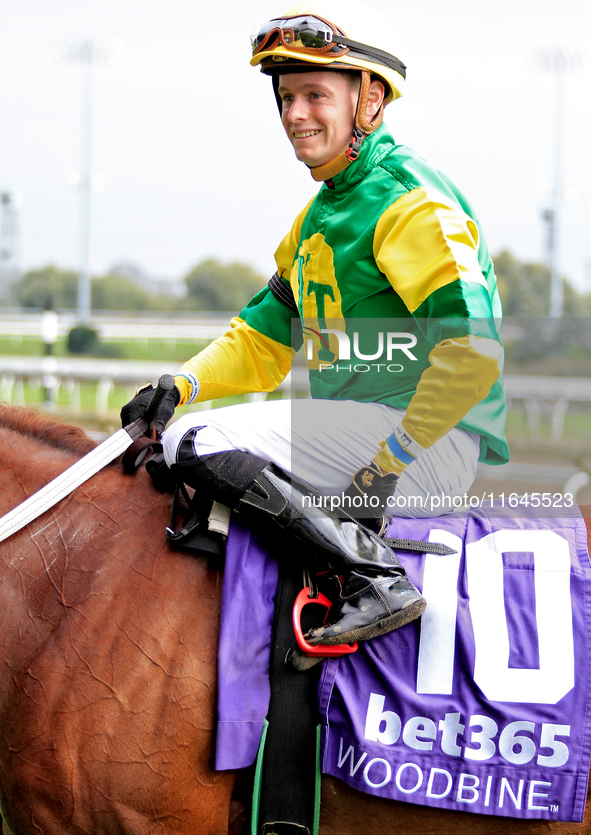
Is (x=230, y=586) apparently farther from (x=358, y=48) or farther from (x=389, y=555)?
(x=358, y=48)

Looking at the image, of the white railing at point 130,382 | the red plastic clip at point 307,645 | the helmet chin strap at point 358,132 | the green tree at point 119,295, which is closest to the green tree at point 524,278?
the white railing at point 130,382

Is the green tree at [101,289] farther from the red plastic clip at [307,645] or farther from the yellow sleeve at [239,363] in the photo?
the red plastic clip at [307,645]

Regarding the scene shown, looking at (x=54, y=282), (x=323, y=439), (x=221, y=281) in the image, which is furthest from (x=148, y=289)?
(x=323, y=439)

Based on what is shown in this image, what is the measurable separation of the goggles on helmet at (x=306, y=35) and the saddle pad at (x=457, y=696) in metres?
1.43

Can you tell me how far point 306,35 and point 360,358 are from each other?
0.94 meters

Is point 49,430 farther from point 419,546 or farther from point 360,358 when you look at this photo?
point 419,546

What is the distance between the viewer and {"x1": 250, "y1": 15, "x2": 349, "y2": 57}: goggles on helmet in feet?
6.81

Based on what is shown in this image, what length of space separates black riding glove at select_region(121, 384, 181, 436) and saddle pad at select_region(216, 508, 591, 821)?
0.52 meters

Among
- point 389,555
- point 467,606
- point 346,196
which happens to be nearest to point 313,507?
point 389,555

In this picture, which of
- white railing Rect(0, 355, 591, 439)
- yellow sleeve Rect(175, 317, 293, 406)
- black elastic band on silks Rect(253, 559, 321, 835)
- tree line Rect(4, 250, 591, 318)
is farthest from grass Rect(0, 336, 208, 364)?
tree line Rect(4, 250, 591, 318)

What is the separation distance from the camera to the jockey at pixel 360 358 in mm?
1903

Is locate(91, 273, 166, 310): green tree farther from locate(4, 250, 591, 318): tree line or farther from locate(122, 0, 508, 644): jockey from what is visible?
locate(122, 0, 508, 644): jockey

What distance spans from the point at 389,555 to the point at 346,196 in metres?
1.08

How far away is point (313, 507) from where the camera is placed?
192 cm
